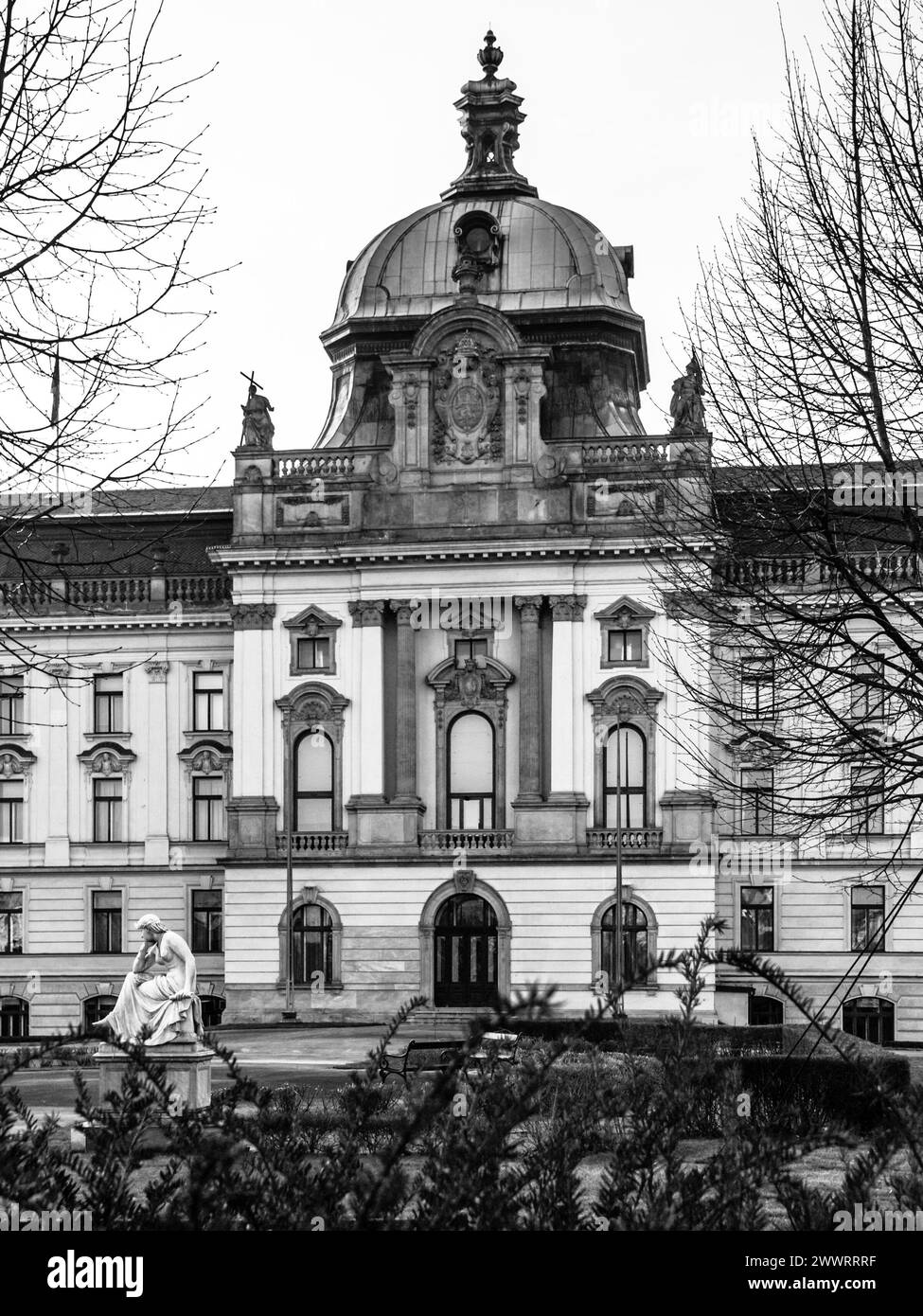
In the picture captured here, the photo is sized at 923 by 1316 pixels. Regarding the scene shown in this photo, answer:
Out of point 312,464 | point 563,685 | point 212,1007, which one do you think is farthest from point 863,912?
point 312,464

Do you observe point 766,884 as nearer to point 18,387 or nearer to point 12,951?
point 12,951

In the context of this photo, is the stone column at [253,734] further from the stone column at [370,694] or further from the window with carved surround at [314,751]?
the stone column at [370,694]

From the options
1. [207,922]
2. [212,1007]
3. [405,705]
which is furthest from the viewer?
[207,922]

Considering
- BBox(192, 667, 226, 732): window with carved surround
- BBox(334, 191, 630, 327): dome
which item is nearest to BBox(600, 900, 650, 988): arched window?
BBox(192, 667, 226, 732): window with carved surround

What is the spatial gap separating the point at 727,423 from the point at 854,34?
415cm

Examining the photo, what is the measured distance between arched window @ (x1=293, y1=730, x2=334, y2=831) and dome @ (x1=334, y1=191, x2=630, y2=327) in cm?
1325

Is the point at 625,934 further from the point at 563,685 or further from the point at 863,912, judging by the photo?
the point at 863,912

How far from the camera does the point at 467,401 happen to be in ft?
194

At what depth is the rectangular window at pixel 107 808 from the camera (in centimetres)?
6294

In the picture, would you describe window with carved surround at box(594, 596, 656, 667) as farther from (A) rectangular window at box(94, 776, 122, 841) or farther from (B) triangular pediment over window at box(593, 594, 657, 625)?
(A) rectangular window at box(94, 776, 122, 841)

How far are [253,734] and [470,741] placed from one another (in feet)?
20.0

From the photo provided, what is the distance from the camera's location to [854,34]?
21219 millimetres

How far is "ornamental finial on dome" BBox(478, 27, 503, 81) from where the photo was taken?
219 feet
